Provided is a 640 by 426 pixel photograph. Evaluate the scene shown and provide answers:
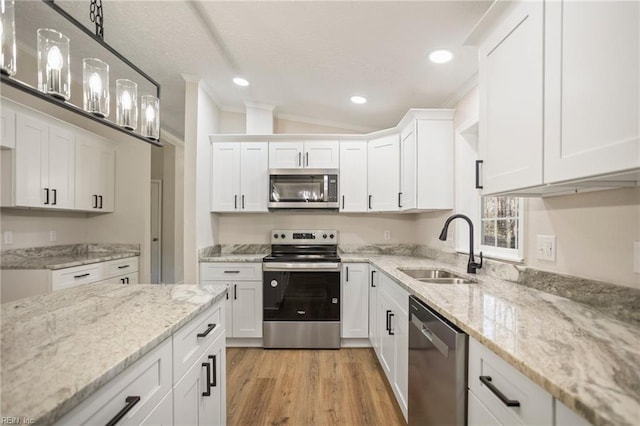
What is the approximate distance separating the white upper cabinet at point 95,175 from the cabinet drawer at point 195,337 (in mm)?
2848

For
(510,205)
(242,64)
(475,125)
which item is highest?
(242,64)

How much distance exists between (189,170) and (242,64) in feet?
3.79

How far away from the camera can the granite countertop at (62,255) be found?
2498 mm

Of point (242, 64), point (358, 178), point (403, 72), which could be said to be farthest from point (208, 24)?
point (358, 178)

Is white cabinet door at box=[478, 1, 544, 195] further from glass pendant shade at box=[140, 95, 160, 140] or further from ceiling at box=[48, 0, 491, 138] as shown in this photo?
glass pendant shade at box=[140, 95, 160, 140]

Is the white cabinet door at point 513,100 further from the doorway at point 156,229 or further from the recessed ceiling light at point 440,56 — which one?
the doorway at point 156,229

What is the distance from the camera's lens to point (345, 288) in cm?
281

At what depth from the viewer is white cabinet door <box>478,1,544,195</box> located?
1035 mm

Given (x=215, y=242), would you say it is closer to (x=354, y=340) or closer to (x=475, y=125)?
(x=354, y=340)

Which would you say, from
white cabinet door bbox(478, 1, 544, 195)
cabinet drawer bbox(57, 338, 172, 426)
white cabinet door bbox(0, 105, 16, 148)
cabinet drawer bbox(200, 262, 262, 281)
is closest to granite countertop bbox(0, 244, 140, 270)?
white cabinet door bbox(0, 105, 16, 148)

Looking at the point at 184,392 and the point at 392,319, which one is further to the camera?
the point at 392,319

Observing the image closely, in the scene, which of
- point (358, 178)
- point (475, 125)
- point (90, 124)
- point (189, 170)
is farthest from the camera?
point (90, 124)

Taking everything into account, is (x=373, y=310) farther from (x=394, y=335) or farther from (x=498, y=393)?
(x=498, y=393)

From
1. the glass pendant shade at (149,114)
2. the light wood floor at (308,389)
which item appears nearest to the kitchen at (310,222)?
the glass pendant shade at (149,114)
